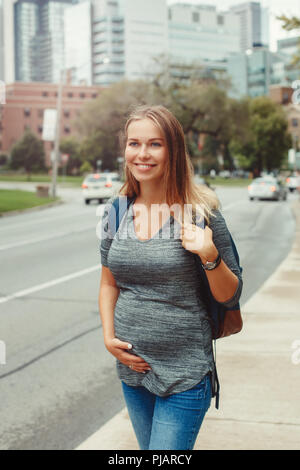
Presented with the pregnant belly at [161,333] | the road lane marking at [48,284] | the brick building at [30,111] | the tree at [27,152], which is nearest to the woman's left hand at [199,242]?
the pregnant belly at [161,333]

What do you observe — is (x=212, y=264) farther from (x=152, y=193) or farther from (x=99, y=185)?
(x=99, y=185)

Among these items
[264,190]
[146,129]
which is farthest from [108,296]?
[264,190]

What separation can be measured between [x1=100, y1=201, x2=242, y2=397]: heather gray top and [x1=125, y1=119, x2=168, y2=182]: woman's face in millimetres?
202

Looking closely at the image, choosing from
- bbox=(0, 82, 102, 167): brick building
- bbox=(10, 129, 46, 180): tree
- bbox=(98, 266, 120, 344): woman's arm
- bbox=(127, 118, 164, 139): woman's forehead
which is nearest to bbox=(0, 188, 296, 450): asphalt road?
bbox=(98, 266, 120, 344): woman's arm

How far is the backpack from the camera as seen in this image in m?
2.47

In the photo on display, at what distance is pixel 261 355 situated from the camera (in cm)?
589

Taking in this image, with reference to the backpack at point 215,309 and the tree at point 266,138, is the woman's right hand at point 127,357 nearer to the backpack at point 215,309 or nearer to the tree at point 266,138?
the backpack at point 215,309

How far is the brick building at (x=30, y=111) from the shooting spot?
133125mm

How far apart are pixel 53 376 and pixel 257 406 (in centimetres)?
197

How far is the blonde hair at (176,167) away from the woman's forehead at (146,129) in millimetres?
13

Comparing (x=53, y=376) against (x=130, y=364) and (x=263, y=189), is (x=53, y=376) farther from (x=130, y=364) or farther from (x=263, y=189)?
(x=263, y=189)

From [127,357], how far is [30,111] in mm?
138441

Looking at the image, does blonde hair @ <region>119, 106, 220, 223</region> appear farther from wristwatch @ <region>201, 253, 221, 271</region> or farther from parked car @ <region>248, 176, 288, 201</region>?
parked car @ <region>248, 176, 288, 201</region>

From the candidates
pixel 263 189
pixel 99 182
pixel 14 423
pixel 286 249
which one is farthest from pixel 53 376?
pixel 263 189
